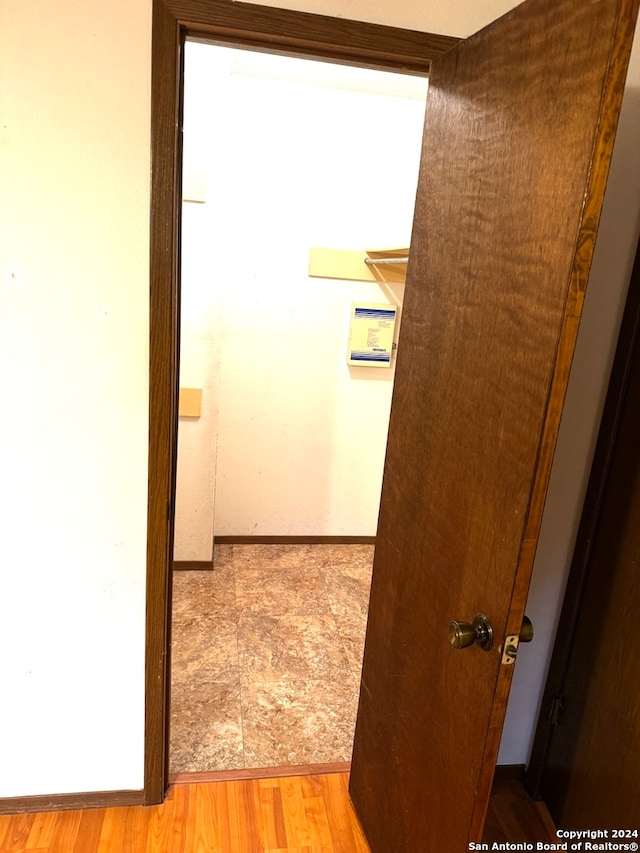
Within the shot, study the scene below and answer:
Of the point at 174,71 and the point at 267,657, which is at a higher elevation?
the point at 174,71

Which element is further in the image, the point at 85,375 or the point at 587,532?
the point at 587,532

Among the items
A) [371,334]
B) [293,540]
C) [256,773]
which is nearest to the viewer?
[256,773]

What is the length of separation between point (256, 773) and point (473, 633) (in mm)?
1209

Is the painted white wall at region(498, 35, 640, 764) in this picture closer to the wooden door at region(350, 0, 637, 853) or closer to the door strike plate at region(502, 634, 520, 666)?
the wooden door at region(350, 0, 637, 853)

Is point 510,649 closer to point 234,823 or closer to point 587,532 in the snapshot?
point 587,532

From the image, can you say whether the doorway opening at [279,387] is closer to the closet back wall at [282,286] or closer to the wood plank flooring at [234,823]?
the closet back wall at [282,286]

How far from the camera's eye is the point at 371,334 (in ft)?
10.8

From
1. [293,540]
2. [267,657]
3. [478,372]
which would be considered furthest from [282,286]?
[478,372]

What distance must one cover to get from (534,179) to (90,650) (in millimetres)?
1570

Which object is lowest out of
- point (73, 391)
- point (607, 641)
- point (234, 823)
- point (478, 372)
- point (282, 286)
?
point (234, 823)

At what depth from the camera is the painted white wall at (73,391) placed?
1.26m

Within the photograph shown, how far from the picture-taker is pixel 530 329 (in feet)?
3.18

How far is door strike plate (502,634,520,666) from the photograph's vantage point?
1.03 metres

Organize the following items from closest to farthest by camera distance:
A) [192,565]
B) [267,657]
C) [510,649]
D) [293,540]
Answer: [510,649] < [267,657] < [192,565] < [293,540]
